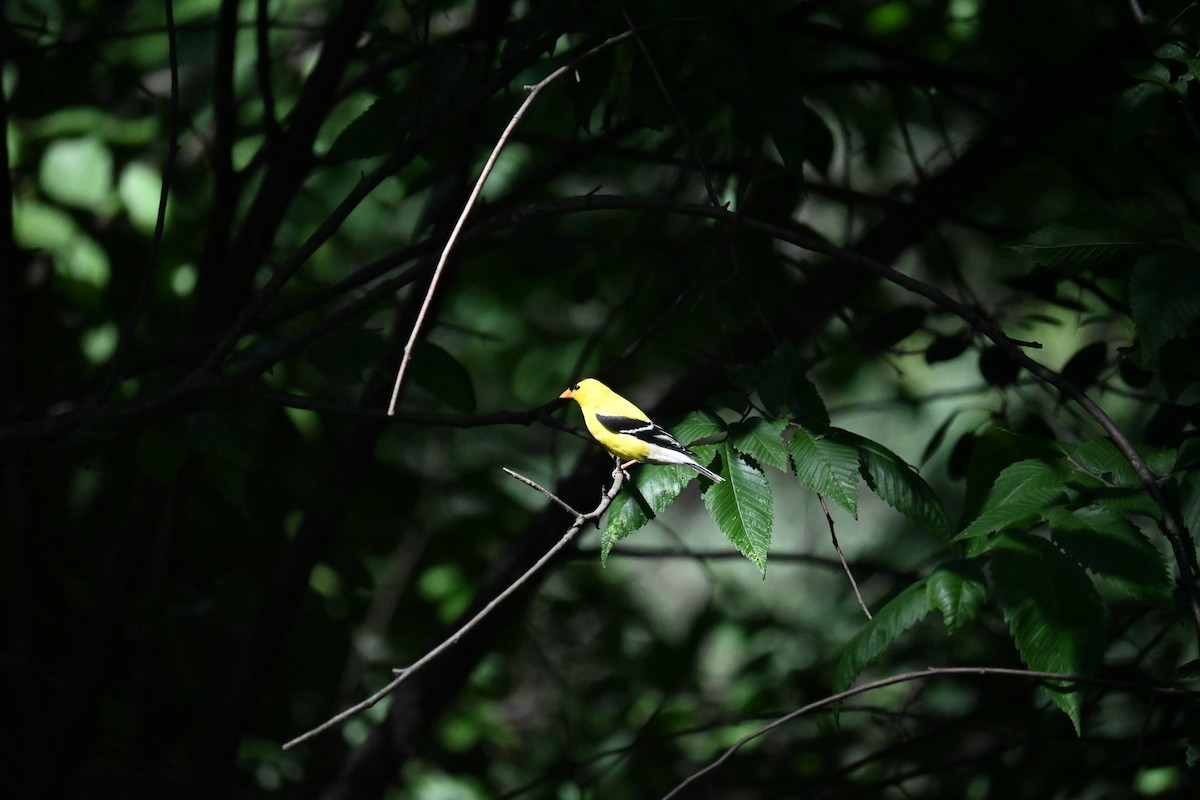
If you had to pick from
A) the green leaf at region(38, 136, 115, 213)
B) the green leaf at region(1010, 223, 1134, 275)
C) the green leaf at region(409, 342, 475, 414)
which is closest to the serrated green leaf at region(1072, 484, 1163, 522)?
the green leaf at region(1010, 223, 1134, 275)

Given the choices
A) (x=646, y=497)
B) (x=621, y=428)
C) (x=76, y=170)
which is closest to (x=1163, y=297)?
(x=646, y=497)

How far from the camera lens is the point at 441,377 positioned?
270 cm

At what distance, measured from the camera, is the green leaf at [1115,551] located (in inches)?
68.4

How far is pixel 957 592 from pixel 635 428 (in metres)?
1.55

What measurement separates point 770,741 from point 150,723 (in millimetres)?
2910

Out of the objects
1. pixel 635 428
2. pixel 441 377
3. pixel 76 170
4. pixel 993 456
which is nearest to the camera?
pixel 993 456

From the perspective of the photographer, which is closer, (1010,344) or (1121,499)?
(1121,499)

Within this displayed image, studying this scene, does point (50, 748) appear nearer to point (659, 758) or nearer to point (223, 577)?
point (223, 577)

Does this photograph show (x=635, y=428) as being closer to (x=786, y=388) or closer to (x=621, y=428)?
(x=621, y=428)

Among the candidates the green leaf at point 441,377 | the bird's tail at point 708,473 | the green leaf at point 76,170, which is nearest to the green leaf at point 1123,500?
the bird's tail at point 708,473

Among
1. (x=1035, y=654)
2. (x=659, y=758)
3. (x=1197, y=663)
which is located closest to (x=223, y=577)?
(x=659, y=758)

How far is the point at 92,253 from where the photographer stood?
12.4 feet

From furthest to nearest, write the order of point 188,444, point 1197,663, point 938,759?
point 938,759
point 188,444
point 1197,663

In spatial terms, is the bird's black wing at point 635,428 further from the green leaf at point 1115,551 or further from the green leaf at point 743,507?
the green leaf at point 1115,551
